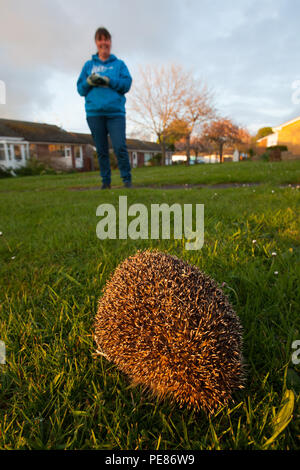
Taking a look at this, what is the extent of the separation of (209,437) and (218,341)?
1.55 ft

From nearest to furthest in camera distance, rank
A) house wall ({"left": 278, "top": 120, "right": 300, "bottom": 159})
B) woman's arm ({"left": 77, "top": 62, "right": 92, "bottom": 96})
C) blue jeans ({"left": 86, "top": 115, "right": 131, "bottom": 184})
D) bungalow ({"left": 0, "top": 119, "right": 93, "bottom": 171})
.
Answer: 1. woman's arm ({"left": 77, "top": 62, "right": 92, "bottom": 96})
2. blue jeans ({"left": 86, "top": 115, "right": 131, "bottom": 184})
3. house wall ({"left": 278, "top": 120, "right": 300, "bottom": 159})
4. bungalow ({"left": 0, "top": 119, "right": 93, "bottom": 171})

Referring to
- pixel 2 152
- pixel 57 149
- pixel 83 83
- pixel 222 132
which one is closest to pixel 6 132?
pixel 2 152

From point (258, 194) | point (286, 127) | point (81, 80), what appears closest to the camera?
point (258, 194)

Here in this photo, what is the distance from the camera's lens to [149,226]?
439cm

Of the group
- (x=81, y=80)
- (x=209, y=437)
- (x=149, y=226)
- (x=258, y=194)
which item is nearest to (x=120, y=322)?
(x=209, y=437)

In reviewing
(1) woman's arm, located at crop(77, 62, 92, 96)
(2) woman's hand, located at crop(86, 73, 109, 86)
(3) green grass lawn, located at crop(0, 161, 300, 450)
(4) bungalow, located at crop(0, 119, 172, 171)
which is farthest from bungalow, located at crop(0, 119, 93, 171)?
(3) green grass lawn, located at crop(0, 161, 300, 450)

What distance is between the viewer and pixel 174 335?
4.77 feet

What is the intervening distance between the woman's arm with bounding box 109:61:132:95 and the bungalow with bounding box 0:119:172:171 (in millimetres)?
28415

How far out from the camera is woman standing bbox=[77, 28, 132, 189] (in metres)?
7.20

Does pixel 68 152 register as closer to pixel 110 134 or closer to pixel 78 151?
pixel 78 151

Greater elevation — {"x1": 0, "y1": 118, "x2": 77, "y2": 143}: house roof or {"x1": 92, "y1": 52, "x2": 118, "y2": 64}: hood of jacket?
{"x1": 0, "y1": 118, "x2": 77, "y2": 143}: house roof

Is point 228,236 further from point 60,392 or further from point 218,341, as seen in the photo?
point 60,392

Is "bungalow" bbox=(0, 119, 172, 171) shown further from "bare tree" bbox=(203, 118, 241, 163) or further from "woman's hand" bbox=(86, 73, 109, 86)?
"woman's hand" bbox=(86, 73, 109, 86)

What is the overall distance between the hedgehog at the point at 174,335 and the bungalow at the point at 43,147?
34501mm
